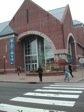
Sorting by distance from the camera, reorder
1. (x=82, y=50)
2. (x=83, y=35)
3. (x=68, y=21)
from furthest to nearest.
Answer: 1. (x=83, y=35)
2. (x=82, y=50)
3. (x=68, y=21)

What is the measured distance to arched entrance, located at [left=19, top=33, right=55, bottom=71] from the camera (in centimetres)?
5488

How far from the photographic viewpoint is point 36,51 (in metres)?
57.0

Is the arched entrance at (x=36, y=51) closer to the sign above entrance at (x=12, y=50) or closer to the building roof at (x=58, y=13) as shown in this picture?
the sign above entrance at (x=12, y=50)

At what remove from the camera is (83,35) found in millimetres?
86125

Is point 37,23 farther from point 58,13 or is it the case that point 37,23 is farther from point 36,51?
point 36,51

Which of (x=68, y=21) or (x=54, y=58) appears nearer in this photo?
(x=54, y=58)

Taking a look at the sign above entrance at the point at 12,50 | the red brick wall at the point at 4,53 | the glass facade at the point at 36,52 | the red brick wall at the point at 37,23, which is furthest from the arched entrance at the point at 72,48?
the red brick wall at the point at 4,53

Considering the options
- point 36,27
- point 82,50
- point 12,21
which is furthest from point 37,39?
point 82,50

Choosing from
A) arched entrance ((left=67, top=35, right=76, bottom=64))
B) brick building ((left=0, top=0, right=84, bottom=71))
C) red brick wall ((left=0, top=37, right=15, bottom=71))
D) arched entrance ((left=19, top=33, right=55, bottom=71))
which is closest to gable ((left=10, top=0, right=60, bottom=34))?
brick building ((left=0, top=0, right=84, bottom=71))

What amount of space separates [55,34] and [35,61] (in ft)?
26.6

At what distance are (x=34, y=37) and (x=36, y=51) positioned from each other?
2.89 metres

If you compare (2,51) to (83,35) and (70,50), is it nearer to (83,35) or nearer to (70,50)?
(70,50)

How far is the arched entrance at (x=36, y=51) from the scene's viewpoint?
2160 inches

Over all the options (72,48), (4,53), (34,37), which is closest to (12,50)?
(4,53)
